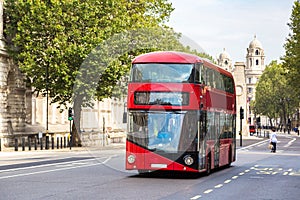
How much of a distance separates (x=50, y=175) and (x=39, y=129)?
3577cm

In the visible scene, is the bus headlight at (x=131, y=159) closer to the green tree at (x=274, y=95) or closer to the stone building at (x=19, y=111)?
the stone building at (x=19, y=111)

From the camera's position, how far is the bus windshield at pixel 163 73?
2238 centimetres

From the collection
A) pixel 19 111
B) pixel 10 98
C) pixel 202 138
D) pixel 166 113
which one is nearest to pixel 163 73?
pixel 166 113

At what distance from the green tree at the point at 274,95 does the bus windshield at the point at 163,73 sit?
118719 millimetres

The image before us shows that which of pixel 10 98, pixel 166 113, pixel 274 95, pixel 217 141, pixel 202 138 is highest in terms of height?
pixel 274 95

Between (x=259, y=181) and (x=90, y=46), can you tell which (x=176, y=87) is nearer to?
(x=259, y=181)

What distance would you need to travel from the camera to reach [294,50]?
2363 inches

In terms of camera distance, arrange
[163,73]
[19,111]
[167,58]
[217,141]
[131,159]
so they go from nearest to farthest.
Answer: [163,73]
[131,159]
[167,58]
[217,141]
[19,111]

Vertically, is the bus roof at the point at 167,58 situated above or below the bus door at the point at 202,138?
above

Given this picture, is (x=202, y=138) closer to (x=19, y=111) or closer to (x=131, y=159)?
(x=131, y=159)

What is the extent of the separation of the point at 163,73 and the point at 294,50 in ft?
129

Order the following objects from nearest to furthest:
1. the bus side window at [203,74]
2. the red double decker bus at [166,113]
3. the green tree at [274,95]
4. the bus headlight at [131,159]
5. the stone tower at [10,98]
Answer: the red double decker bus at [166,113], the bus headlight at [131,159], the bus side window at [203,74], the stone tower at [10,98], the green tree at [274,95]

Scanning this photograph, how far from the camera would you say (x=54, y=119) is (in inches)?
2586

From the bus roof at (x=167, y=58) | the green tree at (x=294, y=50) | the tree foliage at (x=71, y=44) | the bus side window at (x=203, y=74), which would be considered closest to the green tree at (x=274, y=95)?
the green tree at (x=294, y=50)
